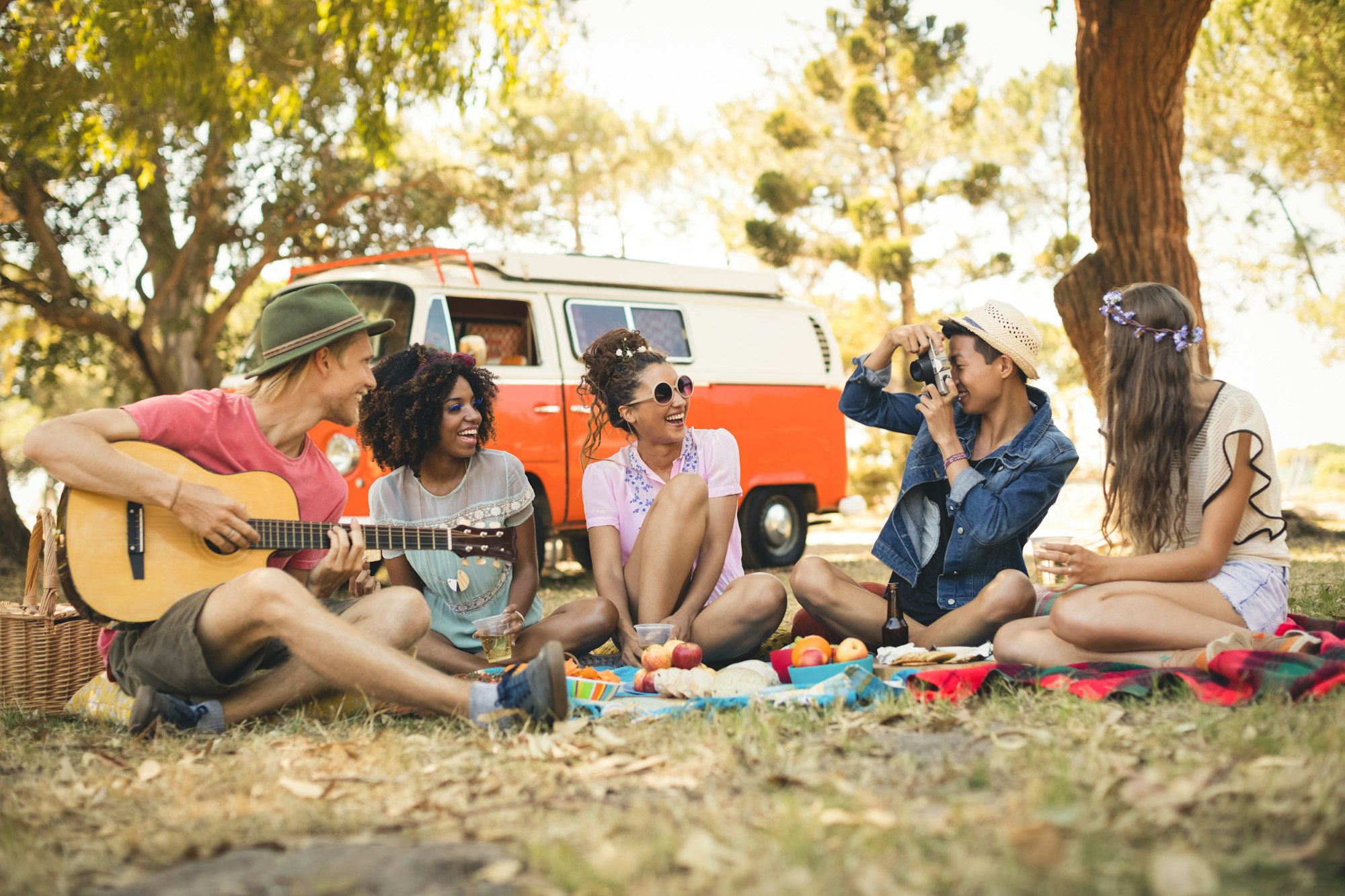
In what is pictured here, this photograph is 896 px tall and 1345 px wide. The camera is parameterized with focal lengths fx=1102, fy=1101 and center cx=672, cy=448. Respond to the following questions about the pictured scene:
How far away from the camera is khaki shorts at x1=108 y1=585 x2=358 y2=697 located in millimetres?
3035

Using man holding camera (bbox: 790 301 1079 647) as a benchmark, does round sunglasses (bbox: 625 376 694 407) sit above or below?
above

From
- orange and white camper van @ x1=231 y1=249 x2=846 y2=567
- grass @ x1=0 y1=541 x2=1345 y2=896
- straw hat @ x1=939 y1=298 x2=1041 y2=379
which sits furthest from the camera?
orange and white camper van @ x1=231 y1=249 x2=846 y2=567

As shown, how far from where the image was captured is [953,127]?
723 inches

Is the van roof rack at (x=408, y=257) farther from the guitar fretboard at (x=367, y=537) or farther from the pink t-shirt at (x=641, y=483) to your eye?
the guitar fretboard at (x=367, y=537)

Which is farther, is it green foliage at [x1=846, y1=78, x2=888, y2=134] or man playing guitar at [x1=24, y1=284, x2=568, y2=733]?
green foliage at [x1=846, y1=78, x2=888, y2=134]

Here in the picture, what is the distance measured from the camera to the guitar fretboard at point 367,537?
3336 mm

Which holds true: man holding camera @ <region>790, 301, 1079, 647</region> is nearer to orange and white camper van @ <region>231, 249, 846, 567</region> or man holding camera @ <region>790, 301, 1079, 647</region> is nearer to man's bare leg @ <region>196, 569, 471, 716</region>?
man's bare leg @ <region>196, 569, 471, 716</region>

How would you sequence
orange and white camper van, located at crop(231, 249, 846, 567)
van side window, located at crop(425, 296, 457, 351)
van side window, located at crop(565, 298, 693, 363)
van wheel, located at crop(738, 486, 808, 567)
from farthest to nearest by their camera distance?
1. van wheel, located at crop(738, 486, 808, 567)
2. van side window, located at crop(565, 298, 693, 363)
3. orange and white camper van, located at crop(231, 249, 846, 567)
4. van side window, located at crop(425, 296, 457, 351)

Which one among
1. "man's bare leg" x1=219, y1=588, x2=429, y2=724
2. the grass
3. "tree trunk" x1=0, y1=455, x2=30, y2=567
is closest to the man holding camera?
the grass

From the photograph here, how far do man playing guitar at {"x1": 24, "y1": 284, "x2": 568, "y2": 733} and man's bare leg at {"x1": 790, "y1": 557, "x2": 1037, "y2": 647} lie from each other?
1.42 m

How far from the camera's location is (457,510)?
4078 mm

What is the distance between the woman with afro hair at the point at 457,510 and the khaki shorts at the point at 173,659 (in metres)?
0.74

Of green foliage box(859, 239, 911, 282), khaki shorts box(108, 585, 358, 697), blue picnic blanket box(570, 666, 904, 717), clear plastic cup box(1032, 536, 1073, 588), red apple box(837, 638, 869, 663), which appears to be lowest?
blue picnic blanket box(570, 666, 904, 717)

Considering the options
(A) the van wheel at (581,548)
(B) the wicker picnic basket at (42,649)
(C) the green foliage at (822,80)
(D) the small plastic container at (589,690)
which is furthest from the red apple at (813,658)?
(C) the green foliage at (822,80)
